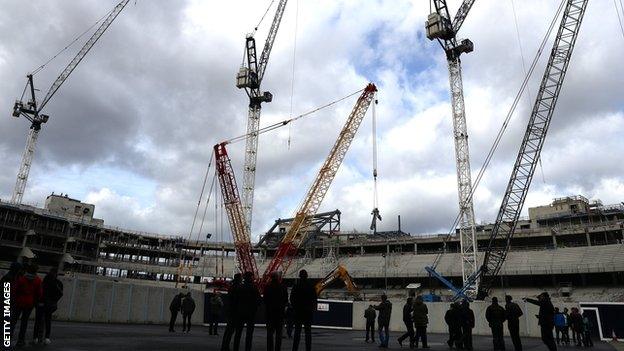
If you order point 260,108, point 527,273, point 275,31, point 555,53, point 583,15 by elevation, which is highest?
point 275,31

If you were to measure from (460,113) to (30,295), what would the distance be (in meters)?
61.0

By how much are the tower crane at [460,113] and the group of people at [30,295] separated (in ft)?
183

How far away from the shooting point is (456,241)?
8881 cm

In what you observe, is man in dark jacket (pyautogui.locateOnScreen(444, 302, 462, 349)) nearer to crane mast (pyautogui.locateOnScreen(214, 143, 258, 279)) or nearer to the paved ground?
the paved ground

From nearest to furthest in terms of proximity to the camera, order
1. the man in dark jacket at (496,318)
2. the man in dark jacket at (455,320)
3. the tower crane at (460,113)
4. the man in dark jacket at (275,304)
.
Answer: the man in dark jacket at (275,304)
the man in dark jacket at (496,318)
the man in dark jacket at (455,320)
the tower crane at (460,113)

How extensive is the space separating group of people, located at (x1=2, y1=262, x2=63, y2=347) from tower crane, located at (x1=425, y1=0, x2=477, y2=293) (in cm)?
5564

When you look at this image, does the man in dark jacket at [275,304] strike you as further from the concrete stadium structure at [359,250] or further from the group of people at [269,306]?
the concrete stadium structure at [359,250]

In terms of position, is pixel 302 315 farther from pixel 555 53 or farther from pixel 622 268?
pixel 622 268

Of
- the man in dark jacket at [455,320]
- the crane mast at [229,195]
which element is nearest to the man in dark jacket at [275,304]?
the man in dark jacket at [455,320]

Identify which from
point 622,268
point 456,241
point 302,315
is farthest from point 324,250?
point 302,315

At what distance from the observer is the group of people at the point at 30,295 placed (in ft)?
31.7

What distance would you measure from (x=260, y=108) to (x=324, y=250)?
113ft

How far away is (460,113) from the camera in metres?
63.6

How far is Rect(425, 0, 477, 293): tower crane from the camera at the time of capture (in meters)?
61.1
